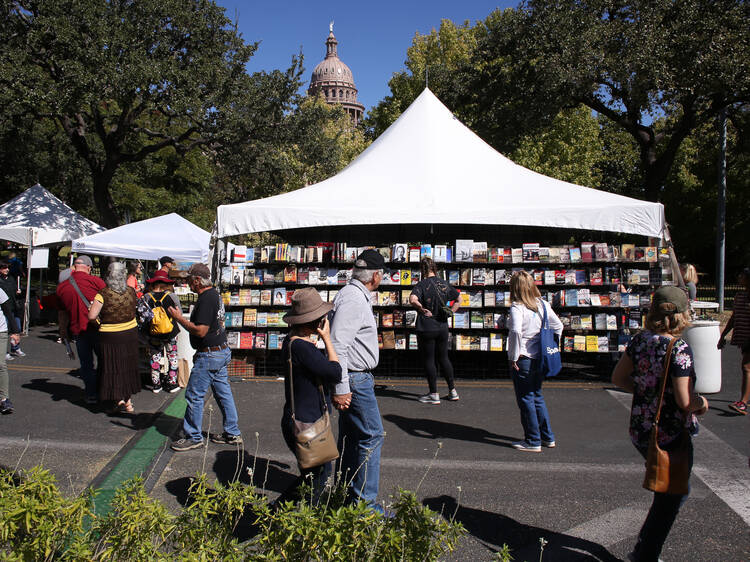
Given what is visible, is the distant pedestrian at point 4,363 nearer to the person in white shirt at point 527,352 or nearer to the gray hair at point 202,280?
the gray hair at point 202,280

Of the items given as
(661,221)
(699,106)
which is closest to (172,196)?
(699,106)

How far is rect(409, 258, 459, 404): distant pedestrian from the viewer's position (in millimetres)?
7703

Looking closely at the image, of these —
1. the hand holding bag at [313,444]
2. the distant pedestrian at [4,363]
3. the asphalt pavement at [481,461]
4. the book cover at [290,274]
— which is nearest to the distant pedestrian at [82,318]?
the asphalt pavement at [481,461]

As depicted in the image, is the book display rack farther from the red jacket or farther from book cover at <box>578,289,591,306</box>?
the red jacket

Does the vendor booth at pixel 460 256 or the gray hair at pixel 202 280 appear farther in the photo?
the vendor booth at pixel 460 256

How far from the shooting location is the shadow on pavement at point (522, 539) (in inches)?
154

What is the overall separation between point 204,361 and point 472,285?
5.04 meters

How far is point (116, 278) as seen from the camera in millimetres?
7004

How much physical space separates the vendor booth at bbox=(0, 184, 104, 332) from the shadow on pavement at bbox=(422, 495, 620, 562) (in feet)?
43.8

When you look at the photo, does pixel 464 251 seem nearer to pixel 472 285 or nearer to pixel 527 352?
pixel 472 285

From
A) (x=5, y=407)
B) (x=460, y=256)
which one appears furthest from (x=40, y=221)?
(x=460, y=256)

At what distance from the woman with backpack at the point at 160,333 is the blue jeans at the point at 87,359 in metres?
0.74

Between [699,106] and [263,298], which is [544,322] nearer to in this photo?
[263,298]

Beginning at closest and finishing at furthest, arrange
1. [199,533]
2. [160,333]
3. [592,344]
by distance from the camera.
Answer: [199,533] → [160,333] → [592,344]
